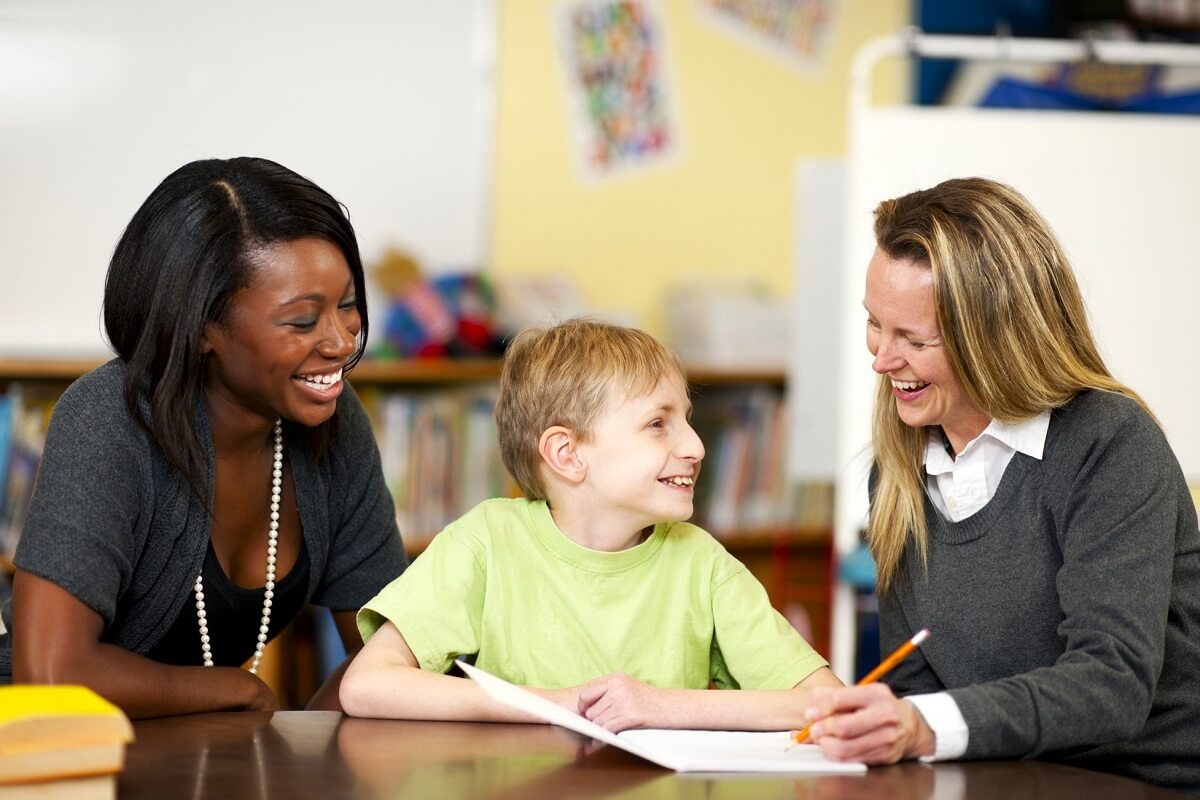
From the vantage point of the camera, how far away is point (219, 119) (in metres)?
3.30

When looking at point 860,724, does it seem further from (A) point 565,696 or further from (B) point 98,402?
(B) point 98,402

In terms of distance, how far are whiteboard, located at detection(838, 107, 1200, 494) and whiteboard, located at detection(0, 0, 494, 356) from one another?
127 cm

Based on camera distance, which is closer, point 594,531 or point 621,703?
point 621,703

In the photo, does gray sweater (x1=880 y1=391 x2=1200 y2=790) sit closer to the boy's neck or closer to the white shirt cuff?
the white shirt cuff

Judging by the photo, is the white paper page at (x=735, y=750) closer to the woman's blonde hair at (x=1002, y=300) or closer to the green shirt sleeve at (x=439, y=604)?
the green shirt sleeve at (x=439, y=604)

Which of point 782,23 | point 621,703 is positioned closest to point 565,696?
point 621,703

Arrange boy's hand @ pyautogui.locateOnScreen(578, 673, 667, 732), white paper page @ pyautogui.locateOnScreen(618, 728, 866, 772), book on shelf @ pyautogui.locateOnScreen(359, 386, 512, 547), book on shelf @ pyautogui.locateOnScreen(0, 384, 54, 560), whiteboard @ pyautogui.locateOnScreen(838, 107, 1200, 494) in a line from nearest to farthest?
white paper page @ pyautogui.locateOnScreen(618, 728, 866, 772)
boy's hand @ pyautogui.locateOnScreen(578, 673, 667, 732)
whiteboard @ pyautogui.locateOnScreen(838, 107, 1200, 494)
book on shelf @ pyautogui.locateOnScreen(0, 384, 54, 560)
book on shelf @ pyautogui.locateOnScreen(359, 386, 512, 547)

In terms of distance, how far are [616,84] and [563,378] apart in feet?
7.84

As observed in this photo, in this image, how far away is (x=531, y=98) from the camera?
362 cm

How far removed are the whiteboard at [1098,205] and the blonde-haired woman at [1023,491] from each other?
109 centimetres

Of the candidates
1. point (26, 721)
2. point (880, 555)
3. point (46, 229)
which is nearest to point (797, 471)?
point (880, 555)

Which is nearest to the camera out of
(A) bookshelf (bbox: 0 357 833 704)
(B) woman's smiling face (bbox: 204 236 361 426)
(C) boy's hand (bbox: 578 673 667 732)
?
(C) boy's hand (bbox: 578 673 667 732)

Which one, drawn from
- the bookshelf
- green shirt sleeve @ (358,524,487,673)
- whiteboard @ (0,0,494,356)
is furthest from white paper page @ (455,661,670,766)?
whiteboard @ (0,0,494,356)

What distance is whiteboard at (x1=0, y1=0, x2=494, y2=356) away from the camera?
314 centimetres
